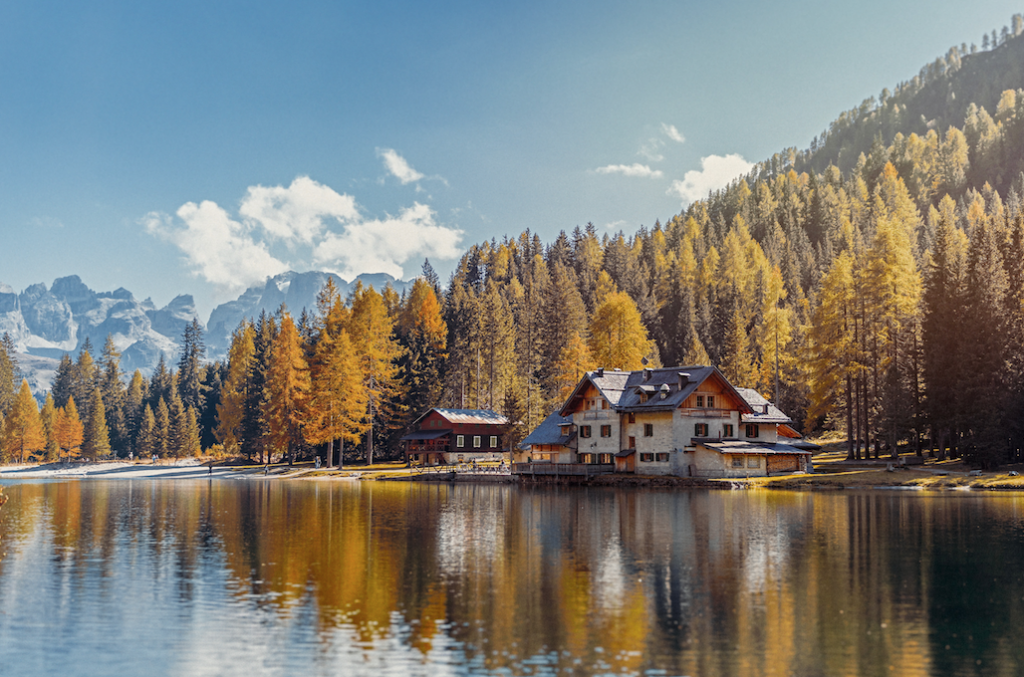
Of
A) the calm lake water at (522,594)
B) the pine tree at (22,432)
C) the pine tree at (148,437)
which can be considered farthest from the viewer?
the pine tree at (22,432)

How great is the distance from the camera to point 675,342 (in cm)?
14012

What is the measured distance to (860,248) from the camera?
143m

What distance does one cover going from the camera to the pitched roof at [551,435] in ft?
283

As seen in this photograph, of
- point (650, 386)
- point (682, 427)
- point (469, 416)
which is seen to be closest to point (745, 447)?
point (682, 427)

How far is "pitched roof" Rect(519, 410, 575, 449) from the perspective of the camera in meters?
86.2

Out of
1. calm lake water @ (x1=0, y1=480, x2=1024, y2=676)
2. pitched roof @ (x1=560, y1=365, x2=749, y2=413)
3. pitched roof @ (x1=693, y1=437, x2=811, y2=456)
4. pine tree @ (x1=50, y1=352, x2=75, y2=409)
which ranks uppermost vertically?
pine tree @ (x1=50, y1=352, x2=75, y2=409)

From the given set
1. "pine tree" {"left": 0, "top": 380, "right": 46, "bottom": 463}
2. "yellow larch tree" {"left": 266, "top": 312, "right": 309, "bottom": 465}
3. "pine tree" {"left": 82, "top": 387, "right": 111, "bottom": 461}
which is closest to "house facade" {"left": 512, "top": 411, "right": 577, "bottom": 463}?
"yellow larch tree" {"left": 266, "top": 312, "right": 309, "bottom": 465}

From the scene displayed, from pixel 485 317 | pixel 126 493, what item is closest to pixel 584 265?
pixel 485 317

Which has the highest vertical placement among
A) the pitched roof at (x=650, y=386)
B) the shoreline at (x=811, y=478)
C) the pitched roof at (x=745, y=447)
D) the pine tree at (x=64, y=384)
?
the pine tree at (x=64, y=384)

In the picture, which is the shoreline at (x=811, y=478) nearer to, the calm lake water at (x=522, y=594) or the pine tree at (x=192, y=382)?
the calm lake water at (x=522, y=594)

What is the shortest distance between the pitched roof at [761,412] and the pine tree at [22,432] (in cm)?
13559

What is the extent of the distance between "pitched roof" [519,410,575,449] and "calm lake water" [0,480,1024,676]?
38.7 metres

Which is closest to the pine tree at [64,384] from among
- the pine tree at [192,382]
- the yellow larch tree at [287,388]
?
the pine tree at [192,382]

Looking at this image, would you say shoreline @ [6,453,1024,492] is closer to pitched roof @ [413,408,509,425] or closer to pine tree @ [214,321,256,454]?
pitched roof @ [413,408,509,425]
